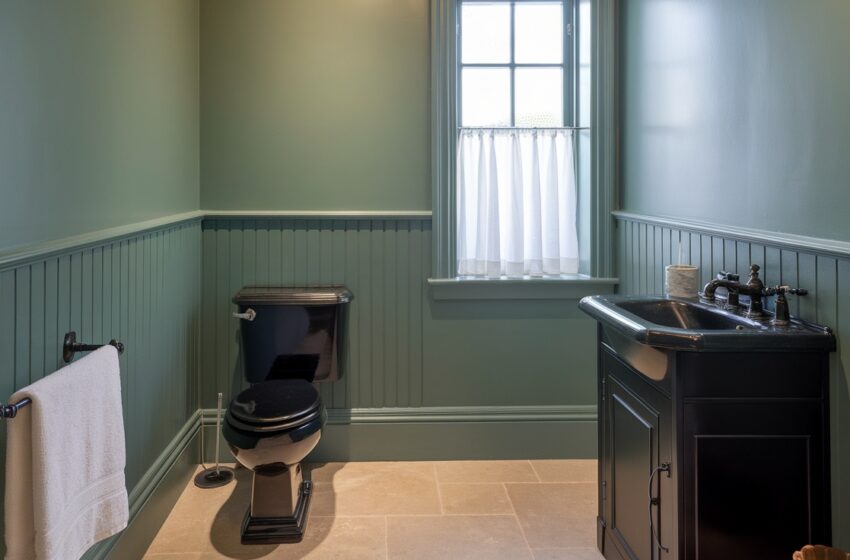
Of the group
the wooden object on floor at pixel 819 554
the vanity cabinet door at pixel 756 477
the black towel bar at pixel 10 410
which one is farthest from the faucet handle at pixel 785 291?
the black towel bar at pixel 10 410

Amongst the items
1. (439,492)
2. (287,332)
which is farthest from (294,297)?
(439,492)

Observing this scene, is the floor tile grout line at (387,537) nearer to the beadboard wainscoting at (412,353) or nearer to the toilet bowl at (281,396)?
the toilet bowl at (281,396)

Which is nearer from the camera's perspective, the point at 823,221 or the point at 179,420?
the point at 823,221

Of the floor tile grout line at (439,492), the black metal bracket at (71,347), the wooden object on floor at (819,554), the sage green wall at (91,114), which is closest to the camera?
the wooden object on floor at (819,554)

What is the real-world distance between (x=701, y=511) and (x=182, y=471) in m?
2.08

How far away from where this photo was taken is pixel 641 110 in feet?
10.3

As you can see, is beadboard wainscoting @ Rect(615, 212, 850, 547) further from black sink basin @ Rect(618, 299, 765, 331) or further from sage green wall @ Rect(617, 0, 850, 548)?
black sink basin @ Rect(618, 299, 765, 331)

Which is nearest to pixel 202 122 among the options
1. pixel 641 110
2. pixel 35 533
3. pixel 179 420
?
pixel 179 420

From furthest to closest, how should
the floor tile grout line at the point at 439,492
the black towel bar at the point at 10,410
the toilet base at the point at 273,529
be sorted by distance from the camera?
the floor tile grout line at the point at 439,492
the toilet base at the point at 273,529
the black towel bar at the point at 10,410

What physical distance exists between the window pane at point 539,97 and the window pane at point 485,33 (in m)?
0.13

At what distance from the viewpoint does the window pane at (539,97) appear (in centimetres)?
352

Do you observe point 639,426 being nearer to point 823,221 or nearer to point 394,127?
point 823,221

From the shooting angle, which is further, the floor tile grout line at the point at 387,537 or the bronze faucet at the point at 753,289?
the floor tile grout line at the point at 387,537

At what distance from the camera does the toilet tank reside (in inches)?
124
